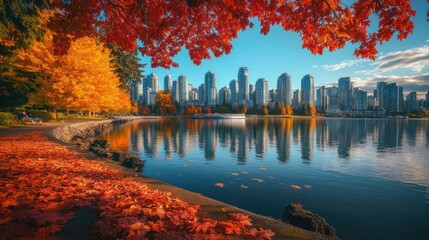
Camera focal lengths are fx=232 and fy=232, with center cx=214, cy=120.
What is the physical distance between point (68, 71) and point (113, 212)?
29.4 metres

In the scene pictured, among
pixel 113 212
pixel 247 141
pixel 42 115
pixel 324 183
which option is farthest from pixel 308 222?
pixel 42 115

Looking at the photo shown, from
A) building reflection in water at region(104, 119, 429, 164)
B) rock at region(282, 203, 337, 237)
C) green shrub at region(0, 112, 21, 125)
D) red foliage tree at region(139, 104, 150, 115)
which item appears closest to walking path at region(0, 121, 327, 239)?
rock at region(282, 203, 337, 237)

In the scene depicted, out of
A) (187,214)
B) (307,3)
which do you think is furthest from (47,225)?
(307,3)

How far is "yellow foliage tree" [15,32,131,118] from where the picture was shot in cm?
2609

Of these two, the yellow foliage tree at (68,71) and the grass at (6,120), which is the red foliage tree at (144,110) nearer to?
the yellow foliage tree at (68,71)

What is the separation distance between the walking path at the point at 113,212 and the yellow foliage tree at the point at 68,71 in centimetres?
2387

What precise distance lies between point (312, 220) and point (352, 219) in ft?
13.1

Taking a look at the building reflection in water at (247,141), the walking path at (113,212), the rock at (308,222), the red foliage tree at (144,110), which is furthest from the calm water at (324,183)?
the red foliage tree at (144,110)

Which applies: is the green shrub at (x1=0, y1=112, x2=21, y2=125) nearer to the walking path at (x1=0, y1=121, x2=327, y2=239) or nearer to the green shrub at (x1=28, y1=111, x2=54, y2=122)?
the green shrub at (x1=28, y1=111, x2=54, y2=122)

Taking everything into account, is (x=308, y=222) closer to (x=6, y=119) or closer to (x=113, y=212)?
(x=113, y=212)

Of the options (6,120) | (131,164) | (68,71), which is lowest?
(131,164)

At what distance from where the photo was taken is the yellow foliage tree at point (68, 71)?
2609cm

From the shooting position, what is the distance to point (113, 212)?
461 centimetres

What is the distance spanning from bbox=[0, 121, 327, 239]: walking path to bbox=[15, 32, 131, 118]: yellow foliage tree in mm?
23872
